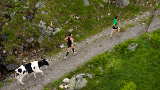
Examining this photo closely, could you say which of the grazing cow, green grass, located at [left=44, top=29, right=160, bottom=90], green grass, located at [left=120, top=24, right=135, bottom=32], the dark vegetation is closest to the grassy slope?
the dark vegetation

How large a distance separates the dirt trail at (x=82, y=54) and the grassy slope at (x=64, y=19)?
3.88 feet

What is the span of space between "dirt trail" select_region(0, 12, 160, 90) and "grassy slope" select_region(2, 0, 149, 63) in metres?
1.18

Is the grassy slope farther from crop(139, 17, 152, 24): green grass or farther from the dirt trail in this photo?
crop(139, 17, 152, 24): green grass

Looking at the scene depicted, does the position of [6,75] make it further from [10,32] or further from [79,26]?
[79,26]

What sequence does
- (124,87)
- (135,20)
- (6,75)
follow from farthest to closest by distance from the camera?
(135,20), (6,75), (124,87)

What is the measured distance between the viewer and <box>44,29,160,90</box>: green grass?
28.0 metres

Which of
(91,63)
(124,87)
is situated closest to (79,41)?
(91,63)

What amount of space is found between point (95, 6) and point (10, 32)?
1013cm

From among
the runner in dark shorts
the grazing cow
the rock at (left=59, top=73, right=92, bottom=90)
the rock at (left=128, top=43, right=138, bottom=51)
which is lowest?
the rock at (left=59, top=73, right=92, bottom=90)

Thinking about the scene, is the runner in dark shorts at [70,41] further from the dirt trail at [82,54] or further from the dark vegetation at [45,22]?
the dark vegetation at [45,22]

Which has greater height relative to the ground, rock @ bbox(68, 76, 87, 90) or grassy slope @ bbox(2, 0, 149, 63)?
grassy slope @ bbox(2, 0, 149, 63)

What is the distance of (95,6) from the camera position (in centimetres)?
3853

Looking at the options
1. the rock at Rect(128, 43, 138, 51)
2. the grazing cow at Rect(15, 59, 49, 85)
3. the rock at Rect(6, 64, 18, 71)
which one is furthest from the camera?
the rock at Rect(6, 64, 18, 71)

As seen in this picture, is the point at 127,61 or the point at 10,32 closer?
the point at 127,61
